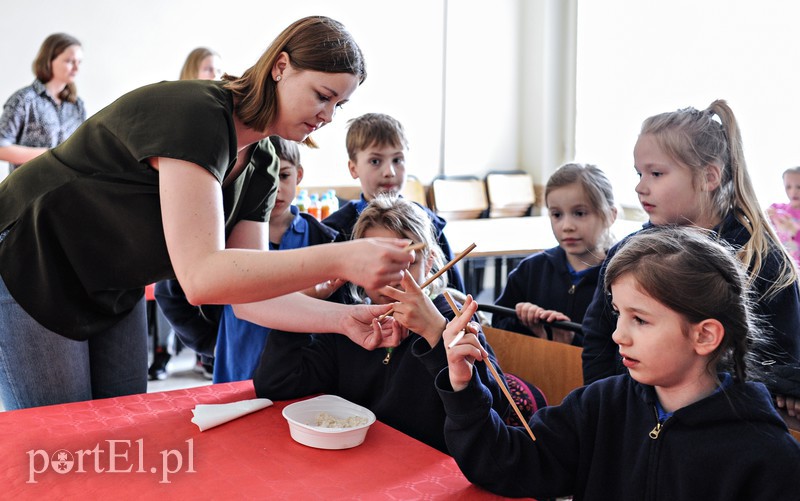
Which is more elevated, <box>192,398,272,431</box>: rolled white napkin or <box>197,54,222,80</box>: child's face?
<box>197,54,222,80</box>: child's face

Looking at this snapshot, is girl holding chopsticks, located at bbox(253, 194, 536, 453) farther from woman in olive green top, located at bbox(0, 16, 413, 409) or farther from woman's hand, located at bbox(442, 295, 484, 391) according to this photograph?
woman's hand, located at bbox(442, 295, 484, 391)

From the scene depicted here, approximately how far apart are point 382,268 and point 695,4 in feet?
15.9

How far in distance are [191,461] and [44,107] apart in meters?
4.01

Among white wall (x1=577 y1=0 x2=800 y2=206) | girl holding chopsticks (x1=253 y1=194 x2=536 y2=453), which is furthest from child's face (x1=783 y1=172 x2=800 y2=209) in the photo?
Answer: girl holding chopsticks (x1=253 y1=194 x2=536 y2=453)

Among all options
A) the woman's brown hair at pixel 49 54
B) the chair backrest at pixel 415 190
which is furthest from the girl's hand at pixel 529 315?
the chair backrest at pixel 415 190

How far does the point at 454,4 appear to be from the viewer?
6820mm

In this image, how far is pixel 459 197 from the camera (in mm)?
6598

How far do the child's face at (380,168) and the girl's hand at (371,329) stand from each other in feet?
3.99

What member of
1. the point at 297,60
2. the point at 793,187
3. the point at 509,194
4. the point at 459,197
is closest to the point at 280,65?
the point at 297,60

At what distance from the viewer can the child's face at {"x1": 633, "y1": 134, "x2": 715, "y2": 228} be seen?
196cm

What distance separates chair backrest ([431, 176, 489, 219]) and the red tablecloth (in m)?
5.01

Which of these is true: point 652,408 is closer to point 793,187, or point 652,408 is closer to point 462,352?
point 462,352

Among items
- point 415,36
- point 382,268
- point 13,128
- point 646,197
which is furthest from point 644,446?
point 415,36

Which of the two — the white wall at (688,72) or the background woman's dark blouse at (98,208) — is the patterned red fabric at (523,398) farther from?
the white wall at (688,72)
